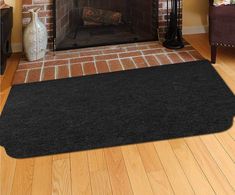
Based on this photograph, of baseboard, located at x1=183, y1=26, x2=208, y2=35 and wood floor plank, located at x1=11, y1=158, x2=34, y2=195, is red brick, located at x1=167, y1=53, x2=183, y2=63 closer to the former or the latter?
baseboard, located at x1=183, y1=26, x2=208, y2=35

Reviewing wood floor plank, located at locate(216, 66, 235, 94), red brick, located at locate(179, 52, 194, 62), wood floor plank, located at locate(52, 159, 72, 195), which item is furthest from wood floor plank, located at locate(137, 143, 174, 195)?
red brick, located at locate(179, 52, 194, 62)

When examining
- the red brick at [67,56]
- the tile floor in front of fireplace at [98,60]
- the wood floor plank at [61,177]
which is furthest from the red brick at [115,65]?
the wood floor plank at [61,177]

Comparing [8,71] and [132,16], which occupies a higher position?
[132,16]

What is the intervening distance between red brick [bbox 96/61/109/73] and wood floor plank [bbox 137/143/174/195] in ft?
3.58

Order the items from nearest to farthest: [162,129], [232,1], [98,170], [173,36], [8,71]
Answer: [98,170], [162,129], [232,1], [8,71], [173,36]

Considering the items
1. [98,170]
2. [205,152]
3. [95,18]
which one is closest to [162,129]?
[205,152]

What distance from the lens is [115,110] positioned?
2186 millimetres

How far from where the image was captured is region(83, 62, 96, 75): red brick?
275 cm

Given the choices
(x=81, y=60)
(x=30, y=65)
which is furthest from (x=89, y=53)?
(x=30, y=65)

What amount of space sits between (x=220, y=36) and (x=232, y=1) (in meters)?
0.30

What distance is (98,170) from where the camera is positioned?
1.67 meters

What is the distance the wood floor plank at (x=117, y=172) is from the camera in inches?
60.5

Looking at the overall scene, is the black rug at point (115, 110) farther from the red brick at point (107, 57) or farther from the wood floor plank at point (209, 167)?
the red brick at point (107, 57)

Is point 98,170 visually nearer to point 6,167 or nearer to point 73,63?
point 6,167
